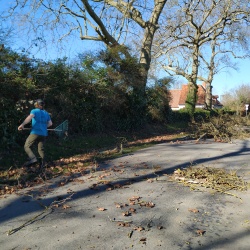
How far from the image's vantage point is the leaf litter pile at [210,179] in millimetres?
6043

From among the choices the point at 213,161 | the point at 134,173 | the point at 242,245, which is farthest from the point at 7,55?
the point at 242,245

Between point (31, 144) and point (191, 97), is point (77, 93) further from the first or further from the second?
point (191, 97)

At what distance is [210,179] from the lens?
6387 mm

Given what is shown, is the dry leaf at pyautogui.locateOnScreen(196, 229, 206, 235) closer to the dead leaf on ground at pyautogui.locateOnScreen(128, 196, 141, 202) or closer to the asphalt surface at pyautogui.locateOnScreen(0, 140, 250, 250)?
the asphalt surface at pyautogui.locateOnScreen(0, 140, 250, 250)

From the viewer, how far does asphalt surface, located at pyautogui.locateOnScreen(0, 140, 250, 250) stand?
3861 mm

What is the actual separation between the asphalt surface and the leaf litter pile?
0.65 ft

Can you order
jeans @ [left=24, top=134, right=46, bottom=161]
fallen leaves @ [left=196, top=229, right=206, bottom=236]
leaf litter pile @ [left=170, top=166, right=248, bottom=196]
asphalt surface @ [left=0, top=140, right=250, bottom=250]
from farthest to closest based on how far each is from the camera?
jeans @ [left=24, top=134, right=46, bottom=161] < leaf litter pile @ [left=170, top=166, right=248, bottom=196] < fallen leaves @ [left=196, top=229, right=206, bottom=236] < asphalt surface @ [left=0, top=140, right=250, bottom=250]

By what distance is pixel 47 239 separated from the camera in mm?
3941

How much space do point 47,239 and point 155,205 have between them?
1978 millimetres

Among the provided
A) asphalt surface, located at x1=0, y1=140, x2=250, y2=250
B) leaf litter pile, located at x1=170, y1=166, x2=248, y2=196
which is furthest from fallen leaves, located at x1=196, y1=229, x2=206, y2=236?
leaf litter pile, located at x1=170, y1=166, x2=248, y2=196

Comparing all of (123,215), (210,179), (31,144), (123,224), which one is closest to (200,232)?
(123,224)

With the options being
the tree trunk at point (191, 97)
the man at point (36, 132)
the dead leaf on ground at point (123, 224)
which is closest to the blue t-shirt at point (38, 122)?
the man at point (36, 132)

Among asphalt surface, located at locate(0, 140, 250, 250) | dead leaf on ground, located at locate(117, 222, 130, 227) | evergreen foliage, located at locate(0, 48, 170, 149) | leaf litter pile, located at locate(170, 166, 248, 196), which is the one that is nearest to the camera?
asphalt surface, located at locate(0, 140, 250, 250)

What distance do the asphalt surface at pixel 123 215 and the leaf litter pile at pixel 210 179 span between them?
200 mm
